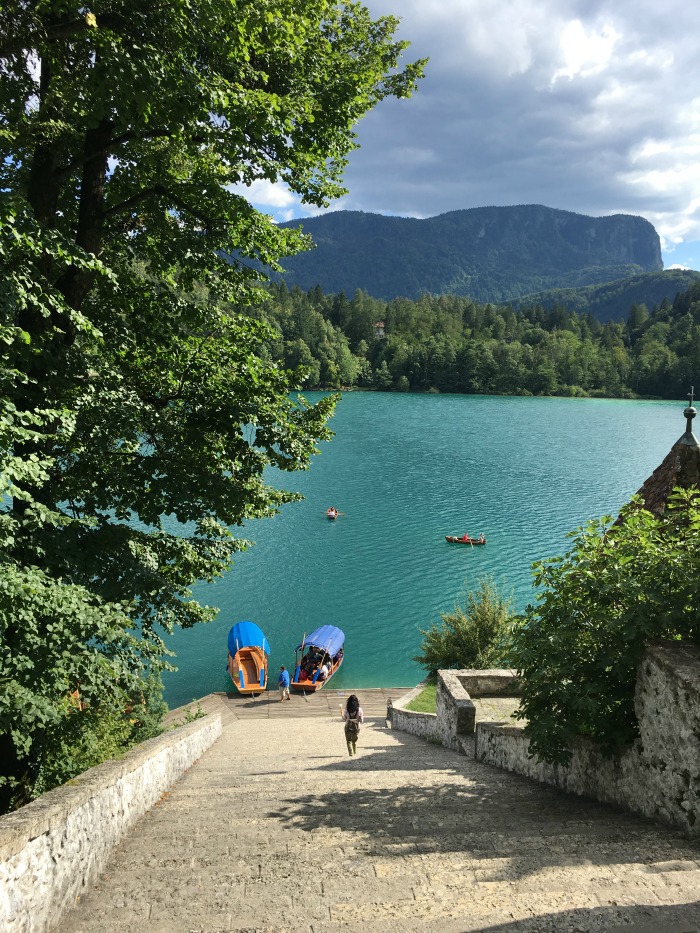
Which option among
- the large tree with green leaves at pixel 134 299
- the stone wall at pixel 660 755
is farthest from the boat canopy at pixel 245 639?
the stone wall at pixel 660 755

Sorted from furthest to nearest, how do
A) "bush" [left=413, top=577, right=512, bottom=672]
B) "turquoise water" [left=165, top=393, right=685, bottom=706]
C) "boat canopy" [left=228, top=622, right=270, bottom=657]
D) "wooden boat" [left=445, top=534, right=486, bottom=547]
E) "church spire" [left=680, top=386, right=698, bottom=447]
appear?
"wooden boat" [left=445, top=534, right=486, bottom=547]
"turquoise water" [left=165, top=393, right=685, bottom=706]
"boat canopy" [left=228, top=622, right=270, bottom=657]
"bush" [left=413, top=577, right=512, bottom=672]
"church spire" [left=680, top=386, right=698, bottom=447]

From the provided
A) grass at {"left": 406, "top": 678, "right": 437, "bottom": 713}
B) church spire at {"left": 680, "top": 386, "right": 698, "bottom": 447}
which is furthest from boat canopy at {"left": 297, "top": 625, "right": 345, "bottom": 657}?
church spire at {"left": 680, "top": 386, "right": 698, "bottom": 447}

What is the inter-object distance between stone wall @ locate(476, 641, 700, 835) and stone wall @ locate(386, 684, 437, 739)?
6410mm

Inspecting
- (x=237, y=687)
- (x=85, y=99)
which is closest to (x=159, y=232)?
(x=85, y=99)

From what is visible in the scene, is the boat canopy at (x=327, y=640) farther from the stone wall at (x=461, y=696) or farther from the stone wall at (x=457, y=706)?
the stone wall at (x=461, y=696)

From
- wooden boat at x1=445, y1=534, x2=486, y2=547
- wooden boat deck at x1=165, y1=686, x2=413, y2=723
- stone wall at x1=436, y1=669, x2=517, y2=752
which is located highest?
stone wall at x1=436, y1=669, x2=517, y2=752

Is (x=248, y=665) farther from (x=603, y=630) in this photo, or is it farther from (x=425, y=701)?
(x=603, y=630)

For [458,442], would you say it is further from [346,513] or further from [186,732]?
[186,732]

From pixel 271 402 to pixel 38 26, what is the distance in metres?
4.94

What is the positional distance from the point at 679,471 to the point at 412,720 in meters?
8.59

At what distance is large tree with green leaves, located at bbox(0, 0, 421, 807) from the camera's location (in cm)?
629

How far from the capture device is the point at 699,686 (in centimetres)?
494

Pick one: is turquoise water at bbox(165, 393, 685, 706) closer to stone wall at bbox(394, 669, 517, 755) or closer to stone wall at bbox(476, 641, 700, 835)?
stone wall at bbox(394, 669, 517, 755)

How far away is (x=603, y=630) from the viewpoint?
6090mm
